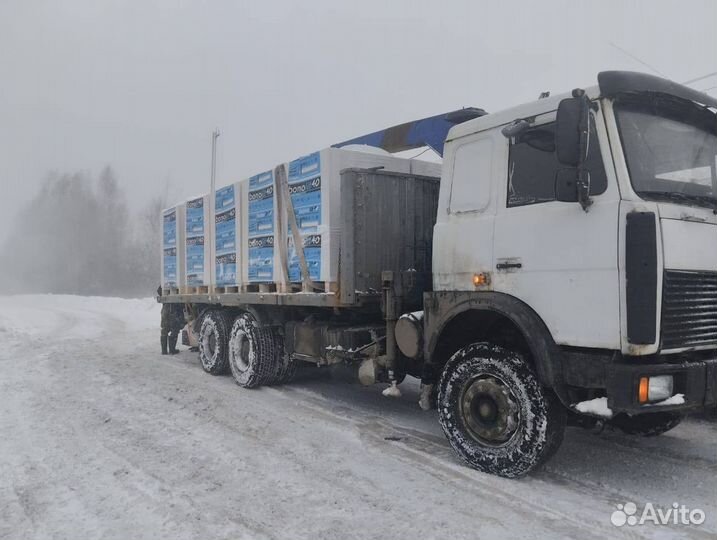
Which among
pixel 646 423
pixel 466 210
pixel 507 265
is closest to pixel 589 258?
pixel 507 265

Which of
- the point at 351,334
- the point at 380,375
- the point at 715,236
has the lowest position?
the point at 380,375

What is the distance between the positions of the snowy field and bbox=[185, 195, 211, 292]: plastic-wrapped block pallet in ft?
7.66

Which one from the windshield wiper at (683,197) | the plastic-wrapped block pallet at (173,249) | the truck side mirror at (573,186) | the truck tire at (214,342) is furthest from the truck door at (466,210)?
the plastic-wrapped block pallet at (173,249)

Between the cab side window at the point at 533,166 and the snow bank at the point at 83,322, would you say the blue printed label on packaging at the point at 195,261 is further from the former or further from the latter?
the snow bank at the point at 83,322

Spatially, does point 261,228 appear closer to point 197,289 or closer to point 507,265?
point 197,289

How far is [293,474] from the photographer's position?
4.43m

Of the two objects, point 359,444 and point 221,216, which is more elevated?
point 221,216

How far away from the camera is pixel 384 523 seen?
3.58 metres

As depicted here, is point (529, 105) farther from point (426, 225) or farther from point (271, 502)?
point (271, 502)

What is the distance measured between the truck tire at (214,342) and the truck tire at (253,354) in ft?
1.98

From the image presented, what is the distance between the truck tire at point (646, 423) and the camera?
489 cm

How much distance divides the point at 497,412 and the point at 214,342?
588 centimetres

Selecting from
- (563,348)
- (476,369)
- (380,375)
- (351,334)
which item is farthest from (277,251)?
(563,348)

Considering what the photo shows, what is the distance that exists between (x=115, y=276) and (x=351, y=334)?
53071mm
